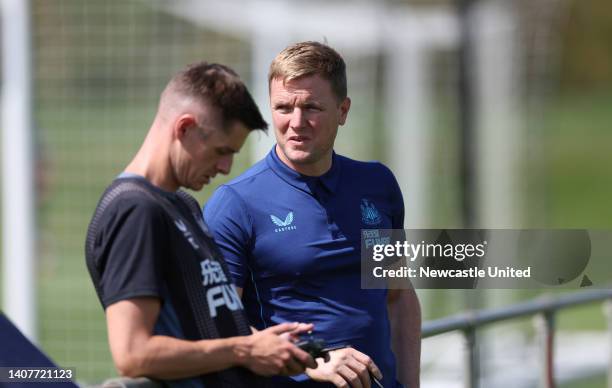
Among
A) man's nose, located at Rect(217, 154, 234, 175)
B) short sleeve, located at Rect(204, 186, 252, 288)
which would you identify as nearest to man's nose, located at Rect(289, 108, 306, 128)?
short sleeve, located at Rect(204, 186, 252, 288)

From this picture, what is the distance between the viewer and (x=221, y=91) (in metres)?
2.68

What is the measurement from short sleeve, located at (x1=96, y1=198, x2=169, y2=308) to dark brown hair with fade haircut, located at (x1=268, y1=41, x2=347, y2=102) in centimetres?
85

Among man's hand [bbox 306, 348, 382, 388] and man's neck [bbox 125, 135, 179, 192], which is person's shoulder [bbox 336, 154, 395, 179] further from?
man's neck [bbox 125, 135, 179, 192]

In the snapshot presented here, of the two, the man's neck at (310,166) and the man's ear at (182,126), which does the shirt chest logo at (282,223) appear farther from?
the man's ear at (182,126)

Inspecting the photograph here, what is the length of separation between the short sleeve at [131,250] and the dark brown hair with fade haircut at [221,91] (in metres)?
0.30

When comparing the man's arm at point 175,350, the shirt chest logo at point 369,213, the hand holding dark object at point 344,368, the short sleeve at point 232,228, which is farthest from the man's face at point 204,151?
the shirt chest logo at point 369,213

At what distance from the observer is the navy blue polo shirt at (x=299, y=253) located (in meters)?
3.22

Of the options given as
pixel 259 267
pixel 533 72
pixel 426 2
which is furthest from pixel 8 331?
pixel 426 2

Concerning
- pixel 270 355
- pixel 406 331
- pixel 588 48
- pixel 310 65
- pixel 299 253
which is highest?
pixel 588 48

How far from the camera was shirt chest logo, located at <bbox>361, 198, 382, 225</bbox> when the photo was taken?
341cm

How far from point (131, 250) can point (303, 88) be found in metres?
0.96

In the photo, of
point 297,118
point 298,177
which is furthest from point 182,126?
point 298,177

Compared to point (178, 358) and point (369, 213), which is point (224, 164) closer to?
point (178, 358)

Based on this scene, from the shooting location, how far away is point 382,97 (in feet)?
46.0
